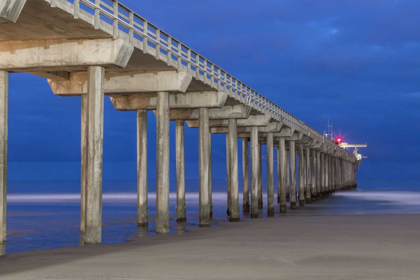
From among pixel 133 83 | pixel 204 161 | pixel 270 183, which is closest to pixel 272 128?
pixel 270 183

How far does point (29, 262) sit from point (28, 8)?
5.41 m

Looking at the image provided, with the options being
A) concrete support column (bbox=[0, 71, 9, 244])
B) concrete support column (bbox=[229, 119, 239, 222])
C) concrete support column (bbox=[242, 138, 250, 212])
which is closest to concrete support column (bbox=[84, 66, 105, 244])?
concrete support column (bbox=[0, 71, 9, 244])

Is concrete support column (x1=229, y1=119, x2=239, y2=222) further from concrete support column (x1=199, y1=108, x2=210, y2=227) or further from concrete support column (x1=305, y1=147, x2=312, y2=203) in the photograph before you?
concrete support column (x1=305, y1=147, x2=312, y2=203)

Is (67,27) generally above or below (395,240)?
above

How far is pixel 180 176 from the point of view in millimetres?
29344

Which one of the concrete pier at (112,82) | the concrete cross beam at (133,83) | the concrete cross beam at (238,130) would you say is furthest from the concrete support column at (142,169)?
the concrete cross beam at (238,130)

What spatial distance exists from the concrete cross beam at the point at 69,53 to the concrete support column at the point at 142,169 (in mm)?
8666

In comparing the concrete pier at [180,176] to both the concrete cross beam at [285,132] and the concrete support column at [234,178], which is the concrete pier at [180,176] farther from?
the concrete cross beam at [285,132]

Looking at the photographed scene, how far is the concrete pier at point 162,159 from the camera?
2222cm

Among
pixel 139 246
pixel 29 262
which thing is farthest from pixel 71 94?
pixel 29 262

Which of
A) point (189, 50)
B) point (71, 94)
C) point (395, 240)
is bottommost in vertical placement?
point (395, 240)

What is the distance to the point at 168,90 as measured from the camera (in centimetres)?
2220

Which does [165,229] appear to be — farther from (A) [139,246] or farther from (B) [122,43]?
(B) [122,43]

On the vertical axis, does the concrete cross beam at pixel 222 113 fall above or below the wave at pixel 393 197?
above
